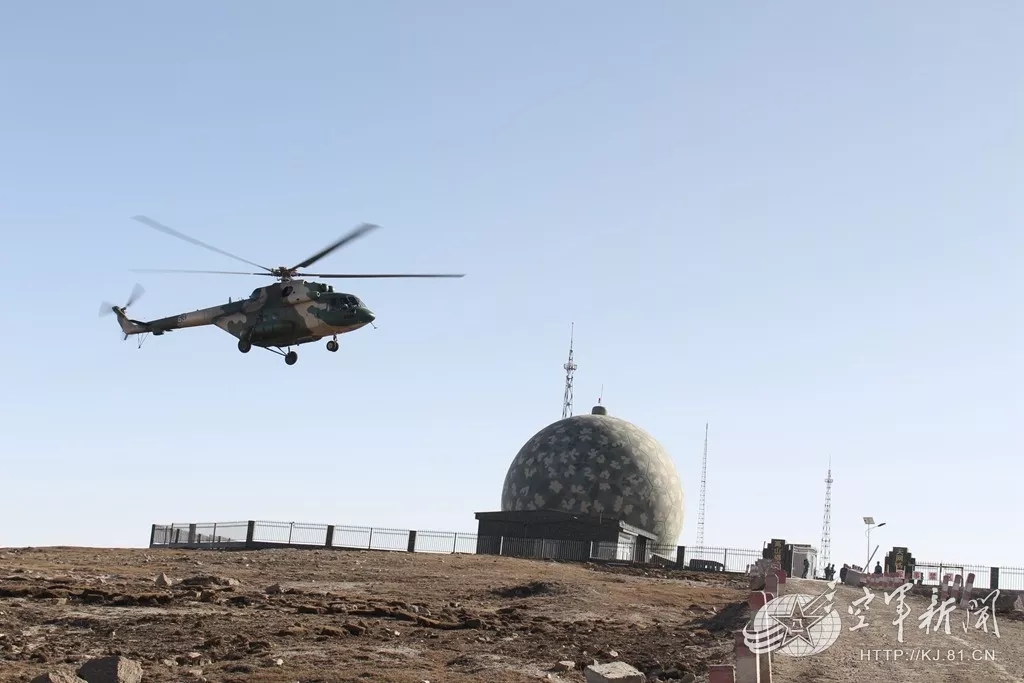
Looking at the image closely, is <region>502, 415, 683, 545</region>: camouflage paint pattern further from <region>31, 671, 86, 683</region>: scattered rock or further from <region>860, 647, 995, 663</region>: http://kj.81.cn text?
<region>31, 671, 86, 683</region>: scattered rock

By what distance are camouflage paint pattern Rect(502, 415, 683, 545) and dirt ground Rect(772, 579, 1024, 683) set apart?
31.5m

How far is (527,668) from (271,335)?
2113 cm

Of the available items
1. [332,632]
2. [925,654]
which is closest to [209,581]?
[332,632]

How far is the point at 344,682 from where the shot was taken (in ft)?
47.8

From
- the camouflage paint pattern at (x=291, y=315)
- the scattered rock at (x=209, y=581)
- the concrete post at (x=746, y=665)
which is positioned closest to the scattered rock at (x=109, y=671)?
the concrete post at (x=746, y=665)

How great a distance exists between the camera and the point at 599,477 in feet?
188

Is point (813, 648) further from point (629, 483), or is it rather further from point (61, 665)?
point (629, 483)

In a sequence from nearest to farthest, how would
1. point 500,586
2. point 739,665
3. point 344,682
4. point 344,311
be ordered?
point 739,665 → point 344,682 → point 500,586 → point 344,311

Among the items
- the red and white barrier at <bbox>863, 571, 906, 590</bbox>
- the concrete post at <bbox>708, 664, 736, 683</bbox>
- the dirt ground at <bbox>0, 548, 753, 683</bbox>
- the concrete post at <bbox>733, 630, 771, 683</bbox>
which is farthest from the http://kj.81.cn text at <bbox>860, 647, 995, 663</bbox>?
the red and white barrier at <bbox>863, 571, 906, 590</bbox>

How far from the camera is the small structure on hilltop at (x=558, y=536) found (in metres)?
49.1

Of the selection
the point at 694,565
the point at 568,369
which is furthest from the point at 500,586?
the point at 568,369

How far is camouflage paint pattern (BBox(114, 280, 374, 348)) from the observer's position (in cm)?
3409

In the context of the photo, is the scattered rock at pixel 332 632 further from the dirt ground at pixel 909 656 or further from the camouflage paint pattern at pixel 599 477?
the camouflage paint pattern at pixel 599 477

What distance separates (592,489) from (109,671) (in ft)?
145
